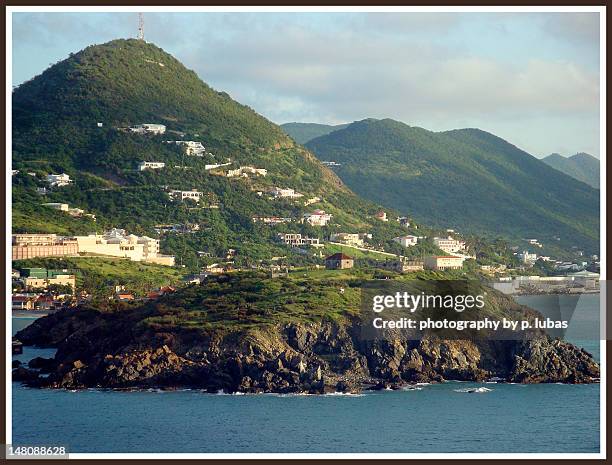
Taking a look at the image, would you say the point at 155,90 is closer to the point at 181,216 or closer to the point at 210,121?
the point at 210,121

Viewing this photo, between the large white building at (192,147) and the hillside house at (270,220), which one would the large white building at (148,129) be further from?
the hillside house at (270,220)

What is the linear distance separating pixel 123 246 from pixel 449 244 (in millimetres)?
21114

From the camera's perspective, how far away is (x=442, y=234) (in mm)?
90250

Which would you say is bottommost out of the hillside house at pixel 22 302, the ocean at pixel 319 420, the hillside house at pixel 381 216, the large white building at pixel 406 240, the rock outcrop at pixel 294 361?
the ocean at pixel 319 420

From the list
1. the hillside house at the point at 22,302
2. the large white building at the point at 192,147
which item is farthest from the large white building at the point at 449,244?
the hillside house at the point at 22,302

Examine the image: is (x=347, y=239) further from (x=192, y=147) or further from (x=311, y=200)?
(x=192, y=147)

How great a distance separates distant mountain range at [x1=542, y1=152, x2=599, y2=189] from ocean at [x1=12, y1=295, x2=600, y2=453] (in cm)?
10587

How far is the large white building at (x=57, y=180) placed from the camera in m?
79.8

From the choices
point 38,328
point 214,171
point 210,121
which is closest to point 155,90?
point 210,121

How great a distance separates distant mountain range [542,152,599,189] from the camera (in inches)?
6043

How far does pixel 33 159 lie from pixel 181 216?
9.08 metres

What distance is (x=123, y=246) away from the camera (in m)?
72.1

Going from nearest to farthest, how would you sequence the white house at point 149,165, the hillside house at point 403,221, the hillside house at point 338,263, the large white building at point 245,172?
the hillside house at point 338,263 → the white house at point 149,165 → the large white building at point 245,172 → the hillside house at point 403,221

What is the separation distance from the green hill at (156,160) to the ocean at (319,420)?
87.3 feet
